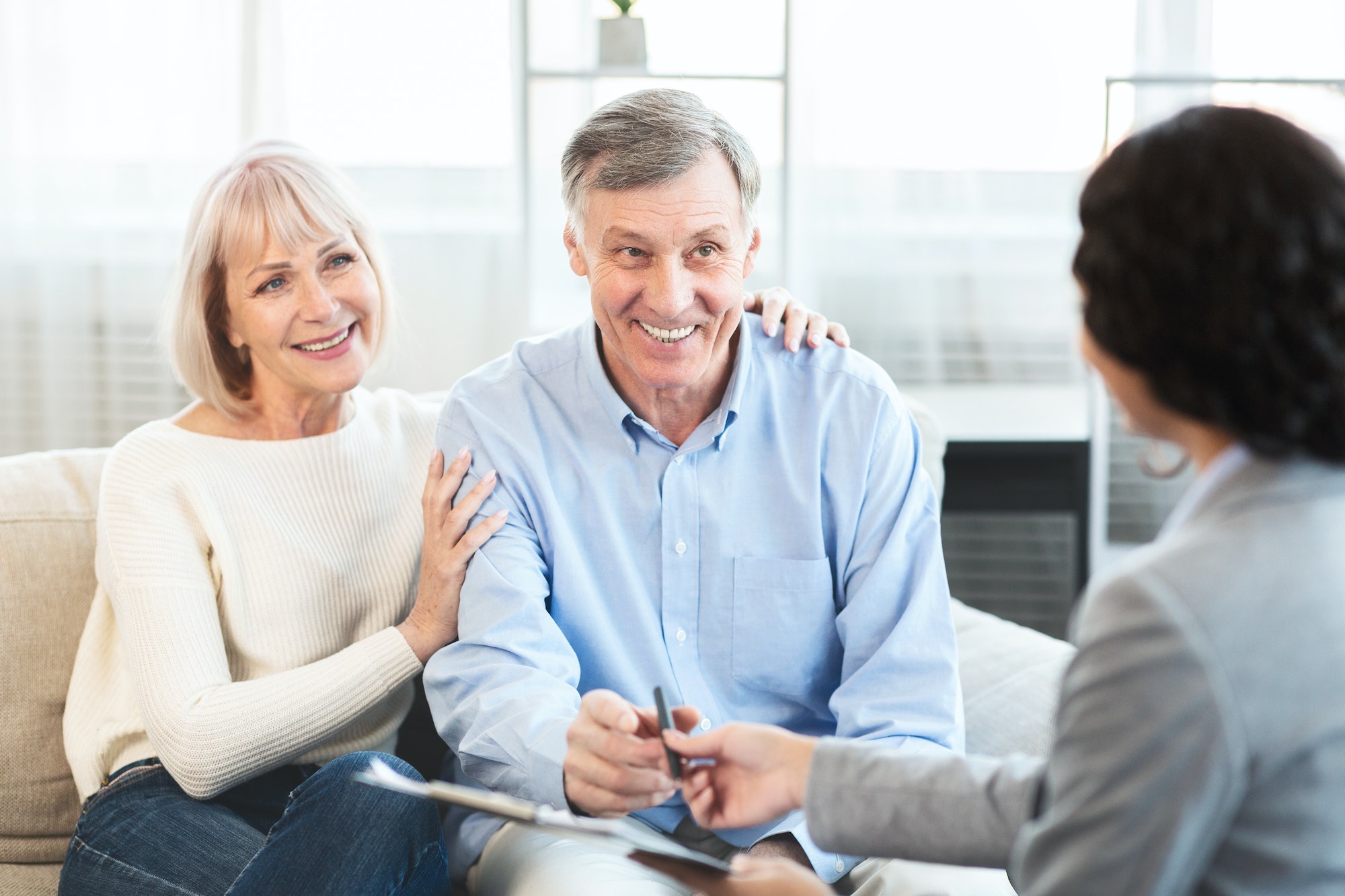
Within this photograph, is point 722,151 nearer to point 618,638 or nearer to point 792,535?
point 792,535

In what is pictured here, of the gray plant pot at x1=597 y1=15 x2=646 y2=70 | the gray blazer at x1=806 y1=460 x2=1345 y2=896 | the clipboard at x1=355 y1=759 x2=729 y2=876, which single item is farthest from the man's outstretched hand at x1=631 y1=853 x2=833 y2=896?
the gray plant pot at x1=597 y1=15 x2=646 y2=70

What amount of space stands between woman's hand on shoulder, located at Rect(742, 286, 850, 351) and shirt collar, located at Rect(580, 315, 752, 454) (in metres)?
0.04

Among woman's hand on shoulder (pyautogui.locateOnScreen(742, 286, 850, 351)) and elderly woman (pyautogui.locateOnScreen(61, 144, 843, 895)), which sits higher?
woman's hand on shoulder (pyautogui.locateOnScreen(742, 286, 850, 351))

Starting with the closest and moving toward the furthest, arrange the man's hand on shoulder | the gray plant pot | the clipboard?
1. the clipboard
2. the man's hand on shoulder
3. the gray plant pot

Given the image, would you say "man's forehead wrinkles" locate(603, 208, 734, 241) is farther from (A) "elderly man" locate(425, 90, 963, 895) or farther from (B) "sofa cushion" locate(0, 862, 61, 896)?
(B) "sofa cushion" locate(0, 862, 61, 896)

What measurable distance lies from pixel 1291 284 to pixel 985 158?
7.04 ft

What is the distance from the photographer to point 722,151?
1367 millimetres

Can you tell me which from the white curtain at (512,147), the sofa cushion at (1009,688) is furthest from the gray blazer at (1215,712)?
the white curtain at (512,147)

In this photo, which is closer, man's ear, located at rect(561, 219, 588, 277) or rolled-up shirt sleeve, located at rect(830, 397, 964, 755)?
rolled-up shirt sleeve, located at rect(830, 397, 964, 755)

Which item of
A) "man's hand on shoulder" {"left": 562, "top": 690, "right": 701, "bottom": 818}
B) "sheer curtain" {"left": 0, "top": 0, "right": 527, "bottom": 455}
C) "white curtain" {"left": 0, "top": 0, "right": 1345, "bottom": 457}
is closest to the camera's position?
"man's hand on shoulder" {"left": 562, "top": 690, "right": 701, "bottom": 818}

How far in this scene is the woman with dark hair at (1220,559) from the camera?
657 mm

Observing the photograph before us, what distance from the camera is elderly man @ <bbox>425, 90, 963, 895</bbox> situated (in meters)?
1.32

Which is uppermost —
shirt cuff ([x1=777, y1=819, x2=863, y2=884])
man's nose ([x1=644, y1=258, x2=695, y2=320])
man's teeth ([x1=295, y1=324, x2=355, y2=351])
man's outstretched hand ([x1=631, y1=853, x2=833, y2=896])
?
man's nose ([x1=644, y1=258, x2=695, y2=320])

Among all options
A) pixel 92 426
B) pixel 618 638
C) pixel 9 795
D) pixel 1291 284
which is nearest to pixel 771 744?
pixel 618 638
